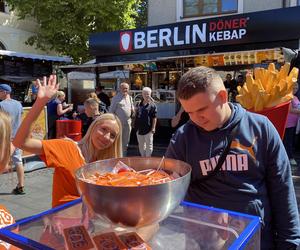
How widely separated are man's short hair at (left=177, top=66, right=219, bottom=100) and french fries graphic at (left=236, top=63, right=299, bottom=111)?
77 centimetres

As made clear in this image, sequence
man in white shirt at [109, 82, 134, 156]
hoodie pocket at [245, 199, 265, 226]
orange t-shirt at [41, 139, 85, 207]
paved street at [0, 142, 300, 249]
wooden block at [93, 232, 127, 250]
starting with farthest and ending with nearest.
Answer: man in white shirt at [109, 82, 134, 156] → paved street at [0, 142, 300, 249] → orange t-shirt at [41, 139, 85, 207] → hoodie pocket at [245, 199, 265, 226] → wooden block at [93, 232, 127, 250]

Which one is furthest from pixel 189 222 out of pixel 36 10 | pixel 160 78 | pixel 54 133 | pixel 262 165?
pixel 36 10

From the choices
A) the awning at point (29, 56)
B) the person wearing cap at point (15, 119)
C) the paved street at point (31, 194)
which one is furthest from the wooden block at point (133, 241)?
the awning at point (29, 56)

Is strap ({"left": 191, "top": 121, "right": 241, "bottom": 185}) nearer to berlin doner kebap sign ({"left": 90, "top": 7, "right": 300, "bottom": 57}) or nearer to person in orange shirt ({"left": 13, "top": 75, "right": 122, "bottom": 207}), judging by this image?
person in orange shirt ({"left": 13, "top": 75, "right": 122, "bottom": 207})

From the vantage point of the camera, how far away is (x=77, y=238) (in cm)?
116

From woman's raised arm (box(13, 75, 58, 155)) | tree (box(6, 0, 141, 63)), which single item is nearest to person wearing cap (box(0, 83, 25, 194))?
woman's raised arm (box(13, 75, 58, 155))

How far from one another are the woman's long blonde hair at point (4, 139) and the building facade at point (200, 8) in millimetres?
11015

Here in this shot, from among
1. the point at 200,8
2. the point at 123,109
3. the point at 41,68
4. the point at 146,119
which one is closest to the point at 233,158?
the point at 146,119

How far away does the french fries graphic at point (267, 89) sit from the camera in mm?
2168

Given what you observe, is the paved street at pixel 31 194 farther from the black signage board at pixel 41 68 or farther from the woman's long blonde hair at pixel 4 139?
the black signage board at pixel 41 68

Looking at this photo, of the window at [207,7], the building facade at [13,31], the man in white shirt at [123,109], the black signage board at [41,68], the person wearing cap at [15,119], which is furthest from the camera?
the building facade at [13,31]

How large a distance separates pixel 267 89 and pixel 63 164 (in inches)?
52.1

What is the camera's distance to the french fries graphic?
2.17m

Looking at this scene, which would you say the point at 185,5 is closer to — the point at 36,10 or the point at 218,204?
the point at 36,10
